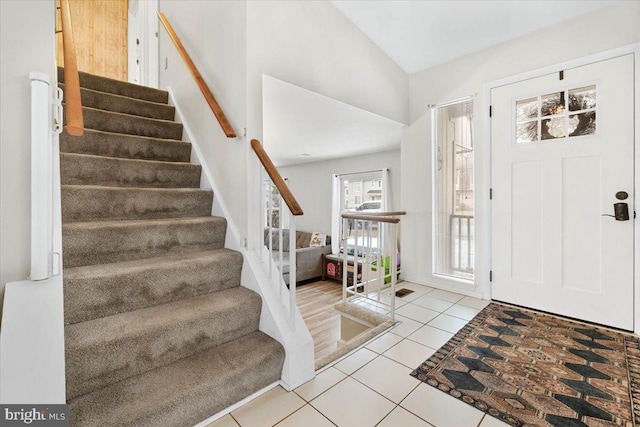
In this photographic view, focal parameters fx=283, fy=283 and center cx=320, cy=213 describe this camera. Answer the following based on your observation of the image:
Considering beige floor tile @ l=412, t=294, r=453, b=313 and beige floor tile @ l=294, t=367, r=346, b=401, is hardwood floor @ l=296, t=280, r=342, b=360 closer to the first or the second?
beige floor tile @ l=294, t=367, r=346, b=401

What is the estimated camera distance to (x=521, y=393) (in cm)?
153

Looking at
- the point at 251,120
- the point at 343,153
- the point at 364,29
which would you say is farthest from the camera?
the point at 343,153

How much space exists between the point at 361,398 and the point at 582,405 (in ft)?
3.67

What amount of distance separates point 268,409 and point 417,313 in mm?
1653

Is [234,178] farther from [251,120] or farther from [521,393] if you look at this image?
[521,393]

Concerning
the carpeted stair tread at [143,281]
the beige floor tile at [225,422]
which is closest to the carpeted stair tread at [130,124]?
the carpeted stair tread at [143,281]

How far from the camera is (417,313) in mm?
2594

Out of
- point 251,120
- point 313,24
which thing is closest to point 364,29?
point 313,24

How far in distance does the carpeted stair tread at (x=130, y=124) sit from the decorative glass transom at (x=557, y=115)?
3.31 metres

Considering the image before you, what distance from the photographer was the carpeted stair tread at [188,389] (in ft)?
3.63

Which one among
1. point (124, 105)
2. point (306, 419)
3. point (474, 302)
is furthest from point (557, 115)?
point (124, 105)

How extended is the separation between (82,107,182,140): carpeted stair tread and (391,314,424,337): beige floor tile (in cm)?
267

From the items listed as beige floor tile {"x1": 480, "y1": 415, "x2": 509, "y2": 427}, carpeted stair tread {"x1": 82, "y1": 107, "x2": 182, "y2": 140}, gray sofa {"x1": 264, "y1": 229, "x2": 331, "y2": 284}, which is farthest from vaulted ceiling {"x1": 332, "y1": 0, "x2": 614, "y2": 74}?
gray sofa {"x1": 264, "y1": 229, "x2": 331, "y2": 284}

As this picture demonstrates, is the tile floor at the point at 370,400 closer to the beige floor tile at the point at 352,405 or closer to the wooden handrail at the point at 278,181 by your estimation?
the beige floor tile at the point at 352,405
